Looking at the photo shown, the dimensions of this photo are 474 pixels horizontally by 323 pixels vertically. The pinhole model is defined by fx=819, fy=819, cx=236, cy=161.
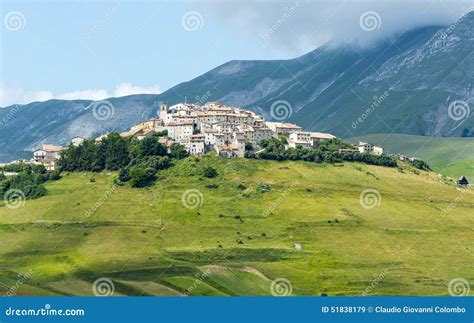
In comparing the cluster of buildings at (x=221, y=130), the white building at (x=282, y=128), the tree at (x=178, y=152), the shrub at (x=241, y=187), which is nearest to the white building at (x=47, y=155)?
the cluster of buildings at (x=221, y=130)

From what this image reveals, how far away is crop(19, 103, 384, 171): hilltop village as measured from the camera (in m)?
143

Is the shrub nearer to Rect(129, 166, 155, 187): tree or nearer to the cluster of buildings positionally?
Rect(129, 166, 155, 187): tree

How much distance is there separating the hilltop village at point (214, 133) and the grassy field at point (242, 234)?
7057 millimetres

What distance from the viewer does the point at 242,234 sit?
110688 millimetres

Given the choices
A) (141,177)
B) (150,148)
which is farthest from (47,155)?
(141,177)

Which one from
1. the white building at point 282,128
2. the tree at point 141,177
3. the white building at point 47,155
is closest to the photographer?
the tree at point 141,177

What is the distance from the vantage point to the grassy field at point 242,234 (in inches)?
3809

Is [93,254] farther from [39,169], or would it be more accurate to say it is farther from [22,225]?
[39,169]

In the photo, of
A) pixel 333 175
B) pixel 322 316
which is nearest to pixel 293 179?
pixel 333 175

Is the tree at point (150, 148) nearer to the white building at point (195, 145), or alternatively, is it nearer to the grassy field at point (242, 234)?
the grassy field at point (242, 234)

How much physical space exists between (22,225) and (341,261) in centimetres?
4412

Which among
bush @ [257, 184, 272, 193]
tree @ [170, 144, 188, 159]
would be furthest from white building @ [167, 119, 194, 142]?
bush @ [257, 184, 272, 193]

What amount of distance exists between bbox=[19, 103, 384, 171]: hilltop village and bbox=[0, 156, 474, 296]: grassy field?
23.2 feet

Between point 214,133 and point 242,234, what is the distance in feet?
124
